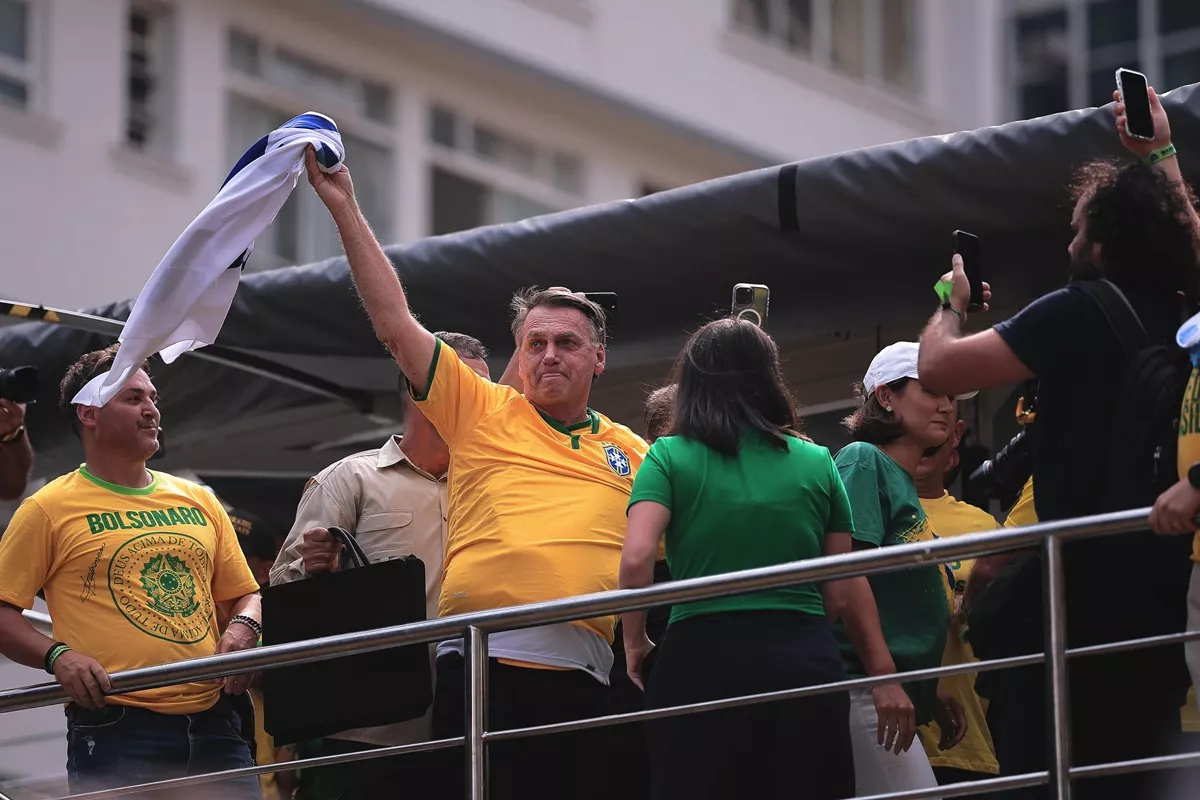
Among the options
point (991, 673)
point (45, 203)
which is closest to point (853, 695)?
point (991, 673)

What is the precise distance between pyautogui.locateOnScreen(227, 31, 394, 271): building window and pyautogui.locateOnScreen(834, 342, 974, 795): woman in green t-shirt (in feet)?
41.2

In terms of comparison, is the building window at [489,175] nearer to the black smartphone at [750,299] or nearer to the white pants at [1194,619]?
the black smartphone at [750,299]

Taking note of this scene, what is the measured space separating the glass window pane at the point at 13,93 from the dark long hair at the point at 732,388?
12.5 metres

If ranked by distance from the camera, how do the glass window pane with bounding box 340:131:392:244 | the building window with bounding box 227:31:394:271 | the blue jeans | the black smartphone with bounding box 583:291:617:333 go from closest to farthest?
the blue jeans
the black smartphone with bounding box 583:291:617:333
the building window with bounding box 227:31:394:271
the glass window pane with bounding box 340:131:392:244

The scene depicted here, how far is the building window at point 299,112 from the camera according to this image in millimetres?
18297

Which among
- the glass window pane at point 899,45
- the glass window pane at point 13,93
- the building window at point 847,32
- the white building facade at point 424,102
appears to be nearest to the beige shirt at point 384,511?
the white building facade at point 424,102

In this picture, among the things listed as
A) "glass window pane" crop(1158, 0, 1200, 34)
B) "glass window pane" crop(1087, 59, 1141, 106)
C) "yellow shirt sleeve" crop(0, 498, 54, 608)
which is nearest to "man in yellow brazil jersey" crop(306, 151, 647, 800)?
"yellow shirt sleeve" crop(0, 498, 54, 608)

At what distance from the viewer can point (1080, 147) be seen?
5789 millimetres

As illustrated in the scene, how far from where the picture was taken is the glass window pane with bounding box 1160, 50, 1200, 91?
26.3 m

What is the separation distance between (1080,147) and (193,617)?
2.83 meters

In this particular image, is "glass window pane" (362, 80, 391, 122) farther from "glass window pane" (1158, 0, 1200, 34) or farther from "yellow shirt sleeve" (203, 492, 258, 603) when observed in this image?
"yellow shirt sleeve" (203, 492, 258, 603)

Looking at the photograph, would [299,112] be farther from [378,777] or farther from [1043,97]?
[378,777]

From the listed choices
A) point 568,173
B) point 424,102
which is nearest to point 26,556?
point 424,102

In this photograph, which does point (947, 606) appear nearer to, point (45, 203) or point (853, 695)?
point (853, 695)
